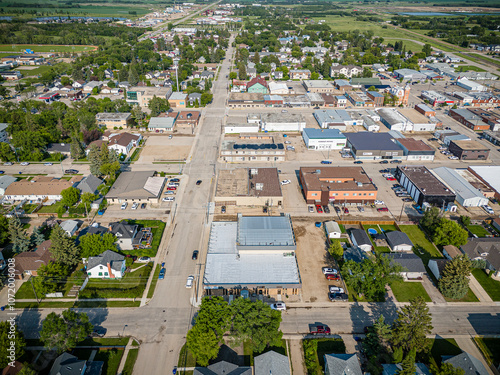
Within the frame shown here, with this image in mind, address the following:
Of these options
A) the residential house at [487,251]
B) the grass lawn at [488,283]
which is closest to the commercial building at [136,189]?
the residential house at [487,251]

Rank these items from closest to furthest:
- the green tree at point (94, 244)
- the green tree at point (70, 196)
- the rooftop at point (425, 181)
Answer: the green tree at point (94, 244)
the green tree at point (70, 196)
the rooftop at point (425, 181)

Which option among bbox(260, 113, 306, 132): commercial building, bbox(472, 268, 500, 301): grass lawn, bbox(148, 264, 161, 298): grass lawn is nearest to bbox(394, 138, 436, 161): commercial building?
bbox(260, 113, 306, 132): commercial building

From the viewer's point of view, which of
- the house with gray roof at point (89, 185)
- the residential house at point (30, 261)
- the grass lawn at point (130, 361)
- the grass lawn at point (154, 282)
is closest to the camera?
the grass lawn at point (130, 361)

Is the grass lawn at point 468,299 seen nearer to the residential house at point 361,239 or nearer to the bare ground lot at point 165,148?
the residential house at point 361,239

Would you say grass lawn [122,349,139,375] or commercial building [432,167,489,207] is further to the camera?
commercial building [432,167,489,207]

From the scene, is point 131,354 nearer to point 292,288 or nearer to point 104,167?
point 292,288

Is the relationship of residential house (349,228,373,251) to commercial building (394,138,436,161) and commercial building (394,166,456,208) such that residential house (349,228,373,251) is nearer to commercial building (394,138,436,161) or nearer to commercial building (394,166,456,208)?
commercial building (394,166,456,208)

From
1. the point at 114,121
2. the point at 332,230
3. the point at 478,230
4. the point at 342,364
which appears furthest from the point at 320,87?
the point at 342,364
